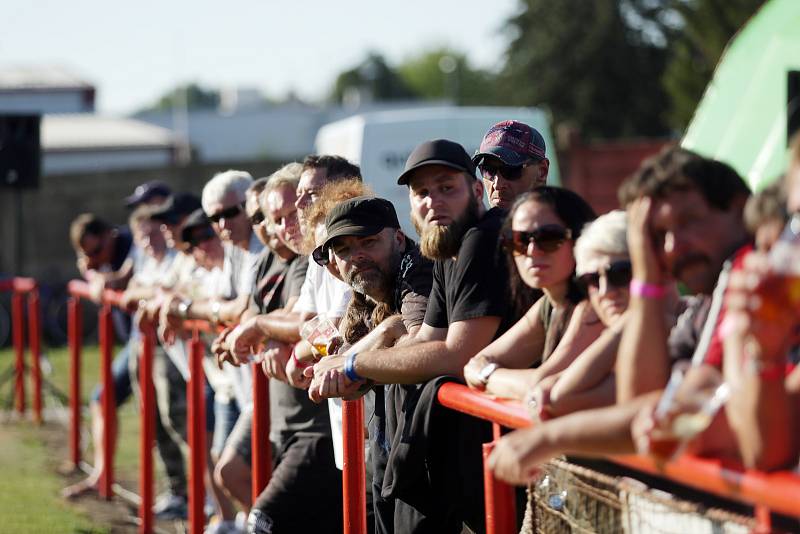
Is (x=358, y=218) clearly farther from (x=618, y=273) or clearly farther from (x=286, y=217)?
(x=618, y=273)

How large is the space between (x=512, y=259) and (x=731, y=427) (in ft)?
4.65

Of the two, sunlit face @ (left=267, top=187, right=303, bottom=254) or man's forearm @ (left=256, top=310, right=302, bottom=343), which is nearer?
man's forearm @ (left=256, top=310, right=302, bottom=343)

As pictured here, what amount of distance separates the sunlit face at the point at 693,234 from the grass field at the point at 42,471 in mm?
5625

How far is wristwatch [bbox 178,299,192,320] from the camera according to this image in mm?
7057

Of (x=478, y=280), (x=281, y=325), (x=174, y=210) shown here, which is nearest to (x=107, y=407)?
(x=174, y=210)

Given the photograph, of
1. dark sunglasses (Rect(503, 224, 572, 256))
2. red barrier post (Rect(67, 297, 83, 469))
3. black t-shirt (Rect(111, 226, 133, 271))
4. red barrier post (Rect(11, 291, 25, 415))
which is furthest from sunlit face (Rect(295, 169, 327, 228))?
red barrier post (Rect(11, 291, 25, 415))

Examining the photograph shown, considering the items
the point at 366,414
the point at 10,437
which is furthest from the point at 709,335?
the point at 10,437

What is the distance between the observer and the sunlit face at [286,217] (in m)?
5.74

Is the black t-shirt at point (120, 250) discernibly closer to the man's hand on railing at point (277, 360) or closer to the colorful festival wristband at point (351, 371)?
the man's hand on railing at point (277, 360)

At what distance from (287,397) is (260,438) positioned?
0.22 meters

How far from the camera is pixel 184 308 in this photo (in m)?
7.10

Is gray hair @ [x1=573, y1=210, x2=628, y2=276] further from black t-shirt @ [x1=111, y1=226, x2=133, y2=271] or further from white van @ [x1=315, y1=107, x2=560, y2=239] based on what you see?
white van @ [x1=315, y1=107, x2=560, y2=239]

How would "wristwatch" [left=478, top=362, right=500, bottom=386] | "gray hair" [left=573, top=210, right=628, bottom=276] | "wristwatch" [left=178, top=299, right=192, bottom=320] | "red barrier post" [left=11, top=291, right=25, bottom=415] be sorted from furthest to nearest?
"red barrier post" [left=11, top=291, right=25, bottom=415]
"wristwatch" [left=178, top=299, right=192, bottom=320]
"wristwatch" [left=478, top=362, right=500, bottom=386]
"gray hair" [left=573, top=210, right=628, bottom=276]

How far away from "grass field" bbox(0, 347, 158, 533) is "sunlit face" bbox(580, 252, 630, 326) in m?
5.15
